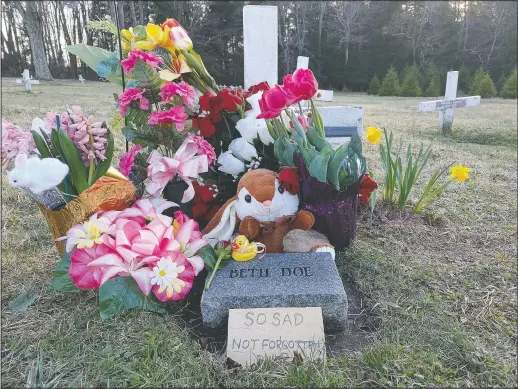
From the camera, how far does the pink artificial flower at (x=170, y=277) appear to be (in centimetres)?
153

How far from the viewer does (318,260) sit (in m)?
1.73

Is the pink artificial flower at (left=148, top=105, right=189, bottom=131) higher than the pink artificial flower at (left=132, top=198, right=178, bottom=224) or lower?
higher

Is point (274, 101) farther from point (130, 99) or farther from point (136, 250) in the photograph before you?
point (136, 250)

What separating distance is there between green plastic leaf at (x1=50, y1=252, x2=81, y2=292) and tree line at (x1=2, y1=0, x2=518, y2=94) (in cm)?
1674

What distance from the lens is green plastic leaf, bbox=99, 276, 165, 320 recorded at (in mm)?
1552

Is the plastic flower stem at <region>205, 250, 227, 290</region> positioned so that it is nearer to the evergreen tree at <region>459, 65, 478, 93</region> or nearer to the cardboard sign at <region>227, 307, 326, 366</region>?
the cardboard sign at <region>227, 307, 326, 366</region>

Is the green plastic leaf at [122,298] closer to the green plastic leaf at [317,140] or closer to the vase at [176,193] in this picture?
the vase at [176,193]

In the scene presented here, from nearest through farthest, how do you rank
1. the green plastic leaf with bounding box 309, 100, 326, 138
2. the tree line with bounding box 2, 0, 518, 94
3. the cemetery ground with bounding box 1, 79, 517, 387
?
the cemetery ground with bounding box 1, 79, 517, 387, the green plastic leaf with bounding box 309, 100, 326, 138, the tree line with bounding box 2, 0, 518, 94

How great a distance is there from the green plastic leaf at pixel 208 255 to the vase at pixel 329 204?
0.48 metres

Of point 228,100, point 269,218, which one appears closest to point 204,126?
point 228,100

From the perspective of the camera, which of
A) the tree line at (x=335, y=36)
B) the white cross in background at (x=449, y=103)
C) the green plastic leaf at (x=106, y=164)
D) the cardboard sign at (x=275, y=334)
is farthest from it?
the tree line at (x=335, y=36)

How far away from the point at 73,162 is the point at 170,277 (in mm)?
672

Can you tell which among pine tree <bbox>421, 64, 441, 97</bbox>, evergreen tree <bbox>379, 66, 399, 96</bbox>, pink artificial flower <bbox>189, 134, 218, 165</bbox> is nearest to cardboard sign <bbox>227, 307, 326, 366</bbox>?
pink artificial flower <bbox>189, 134, 218, 165</bbox>

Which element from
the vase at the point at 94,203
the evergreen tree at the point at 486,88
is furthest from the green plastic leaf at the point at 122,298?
the evergreen tree at the point at 486,88
